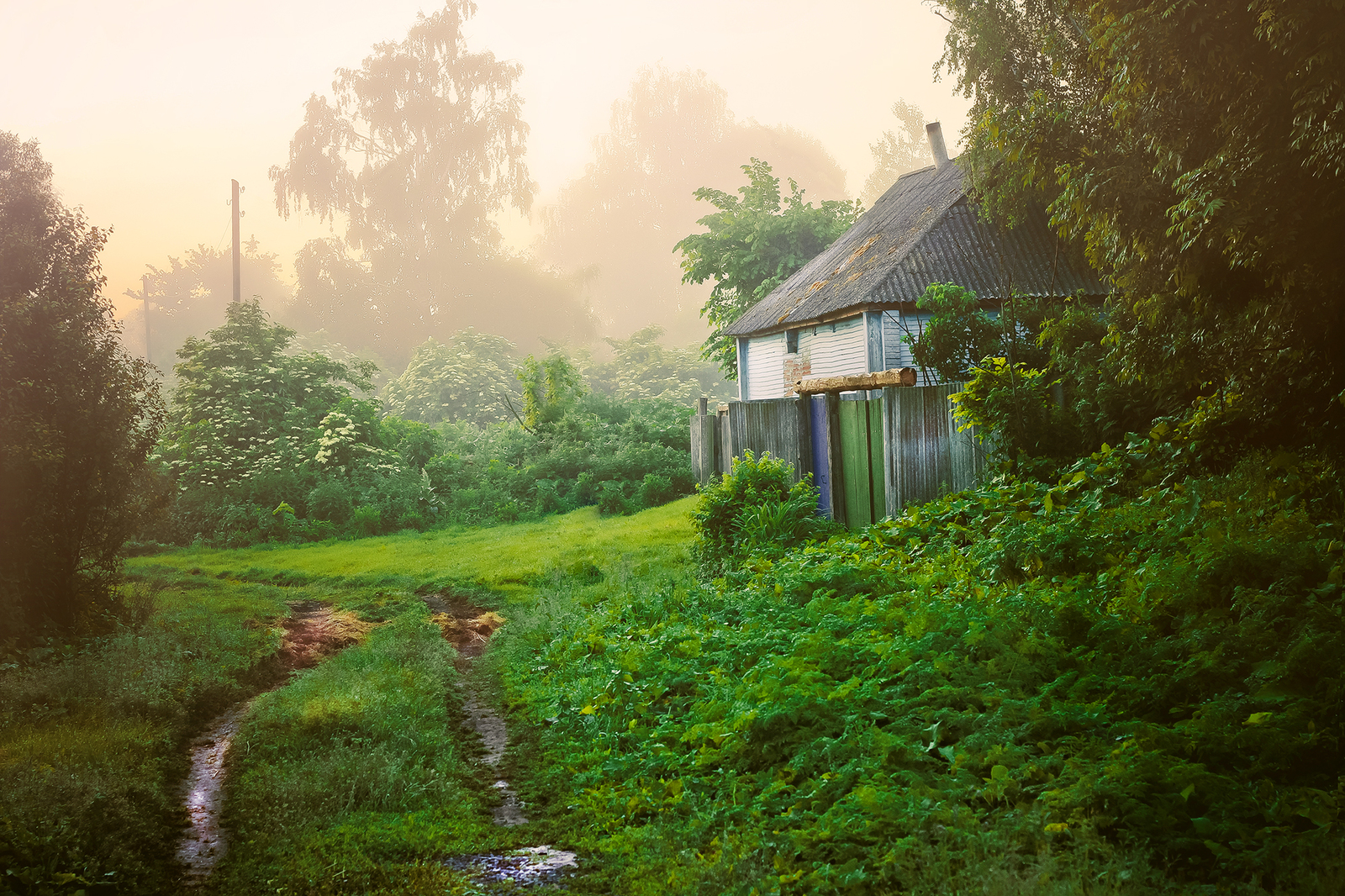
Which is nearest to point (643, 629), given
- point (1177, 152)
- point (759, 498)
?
point (759, 498)

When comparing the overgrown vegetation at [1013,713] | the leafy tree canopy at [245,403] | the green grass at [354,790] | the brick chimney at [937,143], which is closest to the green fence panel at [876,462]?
the overgrown vegetation at [1013,713]

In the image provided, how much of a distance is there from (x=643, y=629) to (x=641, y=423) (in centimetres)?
1434

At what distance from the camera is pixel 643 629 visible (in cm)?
716

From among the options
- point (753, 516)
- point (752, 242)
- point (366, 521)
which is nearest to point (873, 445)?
point (753, 516)

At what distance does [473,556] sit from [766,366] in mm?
10620

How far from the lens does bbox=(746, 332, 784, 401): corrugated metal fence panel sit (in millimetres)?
20859

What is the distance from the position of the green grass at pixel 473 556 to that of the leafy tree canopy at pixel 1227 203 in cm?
569

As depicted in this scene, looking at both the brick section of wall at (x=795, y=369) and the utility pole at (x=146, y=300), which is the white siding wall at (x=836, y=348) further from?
the utility pole at (x=146, y=300)

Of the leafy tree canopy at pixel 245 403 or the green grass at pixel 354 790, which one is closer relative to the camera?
the green grass at pixel 354 790

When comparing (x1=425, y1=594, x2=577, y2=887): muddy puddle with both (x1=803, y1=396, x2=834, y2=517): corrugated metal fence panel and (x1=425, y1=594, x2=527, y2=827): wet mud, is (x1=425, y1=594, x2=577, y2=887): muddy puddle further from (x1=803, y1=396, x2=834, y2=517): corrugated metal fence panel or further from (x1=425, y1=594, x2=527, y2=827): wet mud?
(x1=803, y1=396, x2=834, y2=517): corrugated metal fence panel

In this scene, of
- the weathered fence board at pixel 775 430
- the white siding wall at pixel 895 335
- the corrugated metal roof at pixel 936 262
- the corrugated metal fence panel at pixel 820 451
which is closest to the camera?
the corrugated metal fence panel at pixel 820 451

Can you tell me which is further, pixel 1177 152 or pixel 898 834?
pixel 1177 152

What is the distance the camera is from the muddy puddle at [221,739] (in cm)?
431

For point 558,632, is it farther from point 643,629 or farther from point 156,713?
point 156,713
